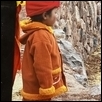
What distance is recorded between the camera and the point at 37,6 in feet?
10.4

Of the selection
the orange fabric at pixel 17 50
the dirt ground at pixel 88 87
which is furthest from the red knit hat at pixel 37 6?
the dirt ground at pixel 88 87

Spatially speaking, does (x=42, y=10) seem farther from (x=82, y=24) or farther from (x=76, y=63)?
(x=76, y=63)

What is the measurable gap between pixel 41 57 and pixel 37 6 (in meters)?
0.42

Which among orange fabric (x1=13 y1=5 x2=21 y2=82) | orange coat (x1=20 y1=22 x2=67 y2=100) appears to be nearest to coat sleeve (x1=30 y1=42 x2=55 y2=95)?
orange coat (x1=20 y1=22 x2=67 y2=100)

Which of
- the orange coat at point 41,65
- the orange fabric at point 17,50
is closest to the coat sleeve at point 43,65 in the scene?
the orange coat at point 41,65

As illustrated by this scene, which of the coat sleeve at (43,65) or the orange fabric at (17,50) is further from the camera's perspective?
the orange fabric at (17,50)

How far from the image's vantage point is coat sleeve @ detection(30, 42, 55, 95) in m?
3.09

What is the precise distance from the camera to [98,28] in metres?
3.32

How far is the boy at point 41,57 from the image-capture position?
310cm

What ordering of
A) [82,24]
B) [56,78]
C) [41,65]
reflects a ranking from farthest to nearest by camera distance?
1. [82,24]
2. [56,78]
3. [41,65]

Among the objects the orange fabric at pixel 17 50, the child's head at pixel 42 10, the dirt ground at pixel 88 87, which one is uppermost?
the child's head at pixel 42 10

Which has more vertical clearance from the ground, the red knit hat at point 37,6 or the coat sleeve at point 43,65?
the red knit hat at point 37,6

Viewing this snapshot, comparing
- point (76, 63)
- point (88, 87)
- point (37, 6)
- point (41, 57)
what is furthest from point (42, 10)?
point (88, 87)

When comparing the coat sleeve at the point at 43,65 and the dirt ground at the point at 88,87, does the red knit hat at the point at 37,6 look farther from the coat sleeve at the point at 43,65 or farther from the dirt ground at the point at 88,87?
the dirt ground at the point at 88,87
